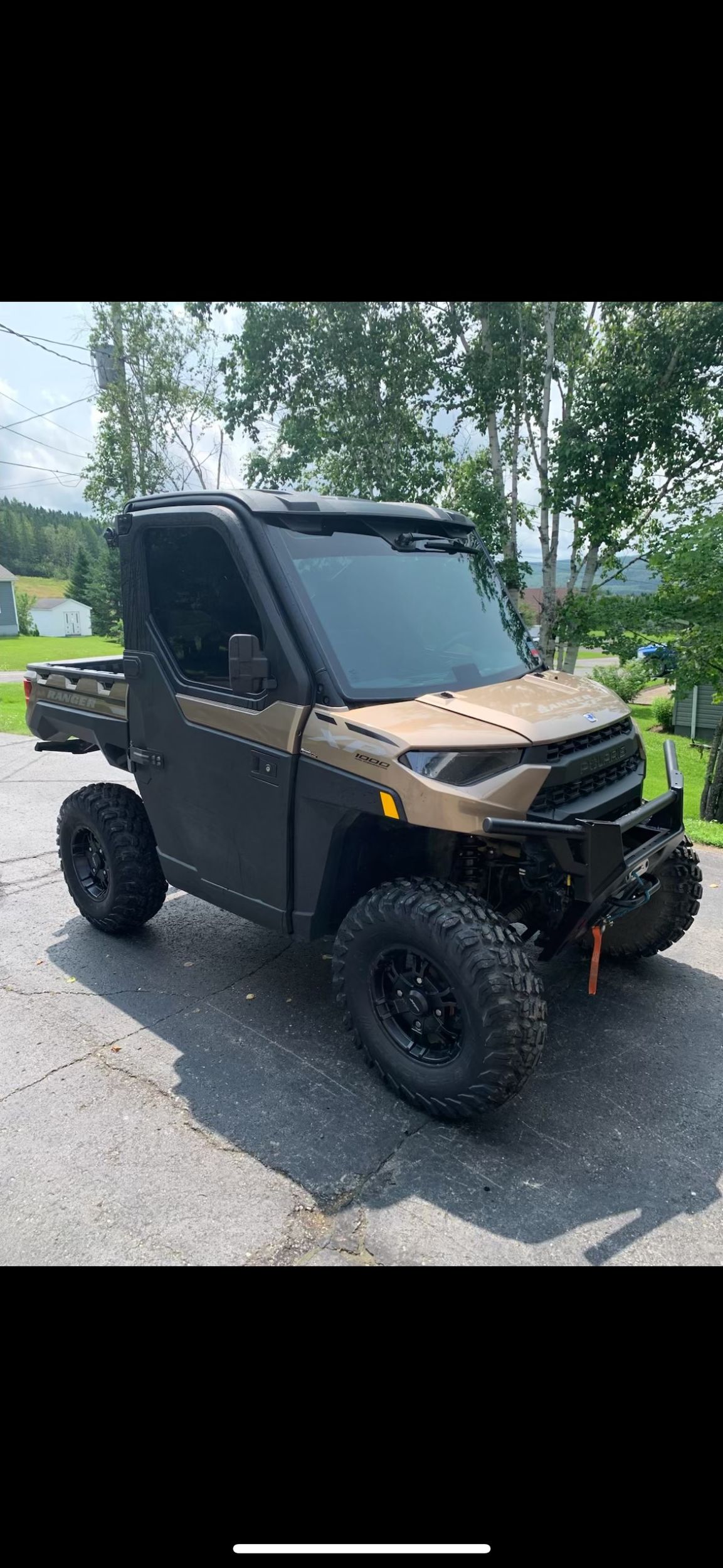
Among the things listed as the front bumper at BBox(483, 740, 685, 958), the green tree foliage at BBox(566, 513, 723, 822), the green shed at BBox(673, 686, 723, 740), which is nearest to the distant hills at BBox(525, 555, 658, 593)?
the green tree foliage at BBox(566, 513, 723, 822)

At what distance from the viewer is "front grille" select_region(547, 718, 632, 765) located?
3201mm

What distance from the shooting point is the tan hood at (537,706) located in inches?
126

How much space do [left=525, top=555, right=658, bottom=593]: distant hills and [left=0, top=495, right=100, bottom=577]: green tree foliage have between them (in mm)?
74199

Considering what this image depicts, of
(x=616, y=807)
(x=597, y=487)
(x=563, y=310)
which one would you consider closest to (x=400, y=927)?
(x=616, y=807)

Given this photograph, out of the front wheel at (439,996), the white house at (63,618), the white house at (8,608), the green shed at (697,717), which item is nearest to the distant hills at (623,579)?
the front wheel at (439,996)

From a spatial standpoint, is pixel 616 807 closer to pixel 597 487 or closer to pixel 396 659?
pixel 396 659

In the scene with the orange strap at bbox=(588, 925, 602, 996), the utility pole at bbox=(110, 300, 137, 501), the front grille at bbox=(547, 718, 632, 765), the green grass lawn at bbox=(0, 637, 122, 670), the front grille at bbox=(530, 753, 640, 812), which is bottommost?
the green grass lawn at bbox=(0, 637, 122, 670)

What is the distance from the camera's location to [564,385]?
13.9 metres

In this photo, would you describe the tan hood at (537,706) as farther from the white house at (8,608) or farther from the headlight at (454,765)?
the white house at (8,608)

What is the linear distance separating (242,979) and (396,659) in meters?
1.95

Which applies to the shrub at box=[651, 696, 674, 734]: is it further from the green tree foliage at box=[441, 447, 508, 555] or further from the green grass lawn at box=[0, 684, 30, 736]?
the green grass lawn at box=[0, 684, 30, 736]

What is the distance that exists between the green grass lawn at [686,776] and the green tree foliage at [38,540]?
69973 millimetres

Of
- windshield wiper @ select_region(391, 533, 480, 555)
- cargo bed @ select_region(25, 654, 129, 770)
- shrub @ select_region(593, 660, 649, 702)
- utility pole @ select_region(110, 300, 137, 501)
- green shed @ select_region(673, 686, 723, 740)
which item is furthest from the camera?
green shed @ select_region(673, 686, 723, 740)

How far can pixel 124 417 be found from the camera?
21.7 m
